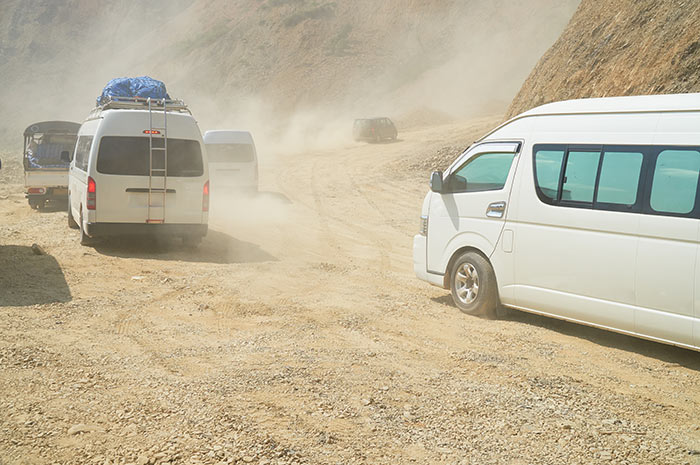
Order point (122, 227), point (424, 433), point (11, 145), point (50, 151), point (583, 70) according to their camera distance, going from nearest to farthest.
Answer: point (424, 433)
point (122, 227)
point (50, 151)
point (583, 70)
point (11, 145)

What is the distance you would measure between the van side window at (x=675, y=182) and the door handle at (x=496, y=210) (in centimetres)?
184

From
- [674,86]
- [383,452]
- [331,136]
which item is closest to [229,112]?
[331,136]

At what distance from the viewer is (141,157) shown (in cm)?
1225

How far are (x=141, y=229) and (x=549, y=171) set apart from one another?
757 centimetres

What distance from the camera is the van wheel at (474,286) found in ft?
27.0

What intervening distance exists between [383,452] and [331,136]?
44083 mm

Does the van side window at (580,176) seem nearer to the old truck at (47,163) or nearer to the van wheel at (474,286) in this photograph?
the van wheel at (474,286)

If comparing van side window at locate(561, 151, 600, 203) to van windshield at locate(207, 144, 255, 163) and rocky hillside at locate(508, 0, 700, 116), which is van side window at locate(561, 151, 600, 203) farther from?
van windshield at locate(207, 144, 255, 163)

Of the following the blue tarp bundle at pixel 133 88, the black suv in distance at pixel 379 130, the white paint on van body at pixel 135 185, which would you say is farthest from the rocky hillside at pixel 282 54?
the white paint on van body at pixel 135 185

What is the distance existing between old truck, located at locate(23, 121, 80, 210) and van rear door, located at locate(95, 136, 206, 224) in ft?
26.8

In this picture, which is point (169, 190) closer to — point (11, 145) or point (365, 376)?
point (365, 376)

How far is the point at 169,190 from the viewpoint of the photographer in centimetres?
1237

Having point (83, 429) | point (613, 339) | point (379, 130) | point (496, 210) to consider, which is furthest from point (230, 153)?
point (379, 130)

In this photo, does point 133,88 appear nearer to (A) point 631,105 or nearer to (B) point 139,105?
(B) point 139,105
